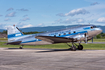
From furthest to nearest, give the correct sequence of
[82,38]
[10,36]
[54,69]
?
[10,36] < [82,38] < [54,69]

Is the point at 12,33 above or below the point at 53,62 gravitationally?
above

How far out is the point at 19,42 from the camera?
3775 cm

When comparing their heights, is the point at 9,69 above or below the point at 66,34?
below

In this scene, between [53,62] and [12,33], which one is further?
[12,33]

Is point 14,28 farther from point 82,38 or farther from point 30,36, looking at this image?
point 82,38

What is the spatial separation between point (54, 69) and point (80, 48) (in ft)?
76.2

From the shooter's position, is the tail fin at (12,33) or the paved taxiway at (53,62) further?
the tail fin at (12,33)

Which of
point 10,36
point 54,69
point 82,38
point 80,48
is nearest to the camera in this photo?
point 54,69

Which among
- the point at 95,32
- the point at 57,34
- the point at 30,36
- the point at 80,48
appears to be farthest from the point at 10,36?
the point at 95,32

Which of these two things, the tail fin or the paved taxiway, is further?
the tail fin

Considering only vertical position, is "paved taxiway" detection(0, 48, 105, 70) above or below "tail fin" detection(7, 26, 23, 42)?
below

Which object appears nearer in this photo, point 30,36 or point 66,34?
point 66,34

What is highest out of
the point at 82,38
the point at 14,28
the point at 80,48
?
the point at 14,28

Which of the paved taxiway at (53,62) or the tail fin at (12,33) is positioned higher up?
the tail fin at (12,33)
